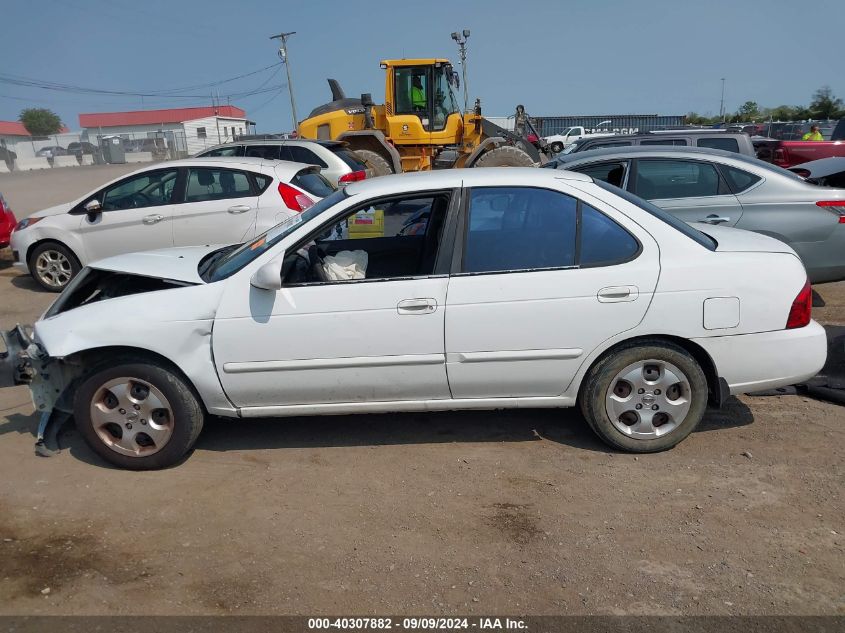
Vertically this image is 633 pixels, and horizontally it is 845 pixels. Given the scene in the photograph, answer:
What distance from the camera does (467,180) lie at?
14.1 feet

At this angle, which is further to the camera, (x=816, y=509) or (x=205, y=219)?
(x=205, y=219)

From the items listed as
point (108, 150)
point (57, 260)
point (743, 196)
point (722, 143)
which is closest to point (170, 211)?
point (57, 260)

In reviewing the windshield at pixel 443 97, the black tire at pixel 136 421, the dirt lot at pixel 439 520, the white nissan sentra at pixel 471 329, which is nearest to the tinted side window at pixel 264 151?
the windshield at pixel 443 97

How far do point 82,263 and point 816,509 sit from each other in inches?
319

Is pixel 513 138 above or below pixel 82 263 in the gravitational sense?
above

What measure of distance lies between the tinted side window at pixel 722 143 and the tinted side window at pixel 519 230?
737cm

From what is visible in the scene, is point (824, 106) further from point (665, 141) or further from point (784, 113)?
point (665, 141)

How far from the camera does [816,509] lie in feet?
11.9

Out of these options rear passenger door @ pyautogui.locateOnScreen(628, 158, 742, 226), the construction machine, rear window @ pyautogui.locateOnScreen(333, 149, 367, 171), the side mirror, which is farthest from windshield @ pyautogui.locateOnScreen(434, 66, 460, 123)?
the side mirror

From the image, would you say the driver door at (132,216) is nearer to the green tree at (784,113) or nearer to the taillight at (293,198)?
the taillight at (293,198)

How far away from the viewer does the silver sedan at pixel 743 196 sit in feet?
20.8

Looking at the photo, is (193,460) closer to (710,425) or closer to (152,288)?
(152,288)

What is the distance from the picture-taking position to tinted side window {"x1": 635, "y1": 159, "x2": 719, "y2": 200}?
666 centimetres

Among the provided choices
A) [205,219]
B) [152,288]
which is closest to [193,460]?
[152,288]
